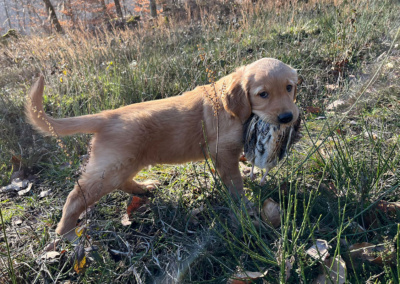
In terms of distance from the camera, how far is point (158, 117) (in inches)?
96.3

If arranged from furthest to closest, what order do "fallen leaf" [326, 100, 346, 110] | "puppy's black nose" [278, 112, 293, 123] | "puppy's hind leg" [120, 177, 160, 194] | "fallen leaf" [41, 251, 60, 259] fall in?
"fallen leaf" [326, 100, 346, 110], "puppy's hind leg" [120, 177, 160, 194], "puppy's black nose" [278, 112, 293, 123], "fallen leaf" [41, 251, 60, 259]

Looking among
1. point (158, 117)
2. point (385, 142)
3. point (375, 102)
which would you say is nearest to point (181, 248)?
point (158, 117)

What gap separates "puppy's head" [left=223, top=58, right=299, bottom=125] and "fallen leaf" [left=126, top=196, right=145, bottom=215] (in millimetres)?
1039

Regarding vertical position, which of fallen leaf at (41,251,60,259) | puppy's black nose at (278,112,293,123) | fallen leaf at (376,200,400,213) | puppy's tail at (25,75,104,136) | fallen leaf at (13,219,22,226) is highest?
puppy's tail at (25,75,104,136)

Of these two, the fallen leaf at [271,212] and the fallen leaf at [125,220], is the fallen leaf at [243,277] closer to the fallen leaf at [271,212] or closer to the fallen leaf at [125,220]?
the fallen leaf at [271,212]

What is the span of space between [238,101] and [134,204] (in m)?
1.18

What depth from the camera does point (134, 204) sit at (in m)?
2.45

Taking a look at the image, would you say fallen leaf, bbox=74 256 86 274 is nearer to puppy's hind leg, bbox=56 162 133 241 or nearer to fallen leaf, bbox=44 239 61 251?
fallen leaf, bbox=44 239 61 251

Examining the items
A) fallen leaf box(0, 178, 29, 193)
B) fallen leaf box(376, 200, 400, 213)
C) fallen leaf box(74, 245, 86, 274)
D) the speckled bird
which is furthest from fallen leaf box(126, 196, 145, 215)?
fallen leaf box(376, 200, 400, 213)

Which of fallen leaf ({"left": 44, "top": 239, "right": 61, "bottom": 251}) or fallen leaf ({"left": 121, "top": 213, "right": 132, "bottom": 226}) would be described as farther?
fallen leaf ({"left": 121, "top": 213, "right": 132, "bottom": 226})

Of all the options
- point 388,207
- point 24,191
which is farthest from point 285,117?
point 24,191

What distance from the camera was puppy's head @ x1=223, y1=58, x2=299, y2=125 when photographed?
2244mm

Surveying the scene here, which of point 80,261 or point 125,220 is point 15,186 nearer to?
point 125,220

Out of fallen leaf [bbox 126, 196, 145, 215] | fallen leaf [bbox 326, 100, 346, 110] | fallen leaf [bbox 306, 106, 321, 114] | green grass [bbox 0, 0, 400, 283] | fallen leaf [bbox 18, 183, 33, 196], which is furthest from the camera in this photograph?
fallen leaf [bbox 306, 106, 321, 114]
